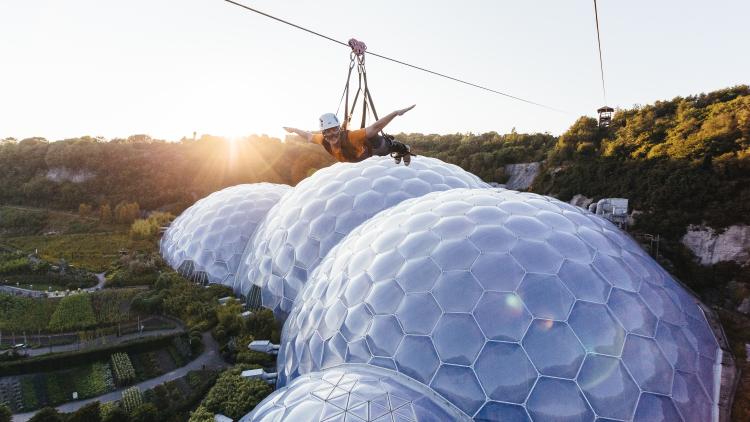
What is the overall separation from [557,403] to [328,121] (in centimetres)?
655

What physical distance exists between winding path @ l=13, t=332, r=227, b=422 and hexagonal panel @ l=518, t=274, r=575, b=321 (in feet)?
35.6

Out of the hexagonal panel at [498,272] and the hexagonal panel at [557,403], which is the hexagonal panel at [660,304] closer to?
the hexagonal panel at [498,272]

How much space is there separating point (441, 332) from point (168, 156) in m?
48.4

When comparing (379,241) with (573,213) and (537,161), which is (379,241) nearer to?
(573,213)

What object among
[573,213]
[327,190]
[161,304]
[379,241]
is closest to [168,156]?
[161,304]

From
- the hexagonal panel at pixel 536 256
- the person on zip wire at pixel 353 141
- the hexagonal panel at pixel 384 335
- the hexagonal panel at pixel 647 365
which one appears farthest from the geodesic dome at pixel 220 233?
the hexagonal panel at pixel 647 365

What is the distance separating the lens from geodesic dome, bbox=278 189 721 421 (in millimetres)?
7168

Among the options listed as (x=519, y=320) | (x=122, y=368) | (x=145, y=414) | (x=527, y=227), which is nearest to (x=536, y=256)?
(x=527, y=227)

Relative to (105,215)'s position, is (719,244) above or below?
above

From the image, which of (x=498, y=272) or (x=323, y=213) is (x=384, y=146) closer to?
(x=498, y=272)

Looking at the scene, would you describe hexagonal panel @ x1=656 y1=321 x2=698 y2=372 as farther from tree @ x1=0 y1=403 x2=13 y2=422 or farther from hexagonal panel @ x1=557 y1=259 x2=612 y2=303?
tree @ x1=0 y1=403 x2=13 y2=422

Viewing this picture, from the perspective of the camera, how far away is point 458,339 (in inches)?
306

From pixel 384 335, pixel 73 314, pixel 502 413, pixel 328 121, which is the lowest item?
pixel 73 314

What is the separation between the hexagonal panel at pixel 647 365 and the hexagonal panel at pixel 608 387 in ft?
0.65
